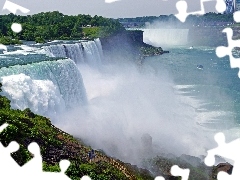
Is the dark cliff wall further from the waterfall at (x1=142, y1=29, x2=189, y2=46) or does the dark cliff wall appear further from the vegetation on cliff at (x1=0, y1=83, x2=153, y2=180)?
the vegetation on cliff at (x1=0, y1=83, x2=153, y2=180)

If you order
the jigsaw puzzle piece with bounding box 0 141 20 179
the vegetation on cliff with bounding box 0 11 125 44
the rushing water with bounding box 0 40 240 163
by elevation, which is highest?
the vegetation on cliff with bounding box 0 11 125 44

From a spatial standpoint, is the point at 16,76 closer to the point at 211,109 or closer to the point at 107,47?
the point at 211,109

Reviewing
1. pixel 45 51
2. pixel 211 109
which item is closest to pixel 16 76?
pixel 45 51

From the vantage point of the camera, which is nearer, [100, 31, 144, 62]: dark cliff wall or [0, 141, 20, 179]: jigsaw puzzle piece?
[0, 141, 20, 179]: jigsaw puzzle piece

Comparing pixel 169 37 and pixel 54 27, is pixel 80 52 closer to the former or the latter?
pixel 54 27

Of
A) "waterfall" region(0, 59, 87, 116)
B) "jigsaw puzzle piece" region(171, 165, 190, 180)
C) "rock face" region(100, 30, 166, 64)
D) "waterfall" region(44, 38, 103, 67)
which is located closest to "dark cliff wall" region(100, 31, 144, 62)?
"rock face" region(100, 30, 166, 64)

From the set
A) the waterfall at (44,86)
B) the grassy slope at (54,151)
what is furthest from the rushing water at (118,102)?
the grassy slope at (54,151)
